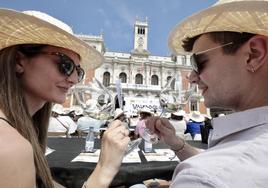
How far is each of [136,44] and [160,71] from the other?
9.15m

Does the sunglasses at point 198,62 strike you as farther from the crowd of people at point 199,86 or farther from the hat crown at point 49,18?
the hat crown at point 49,18

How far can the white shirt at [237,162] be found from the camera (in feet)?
1.08

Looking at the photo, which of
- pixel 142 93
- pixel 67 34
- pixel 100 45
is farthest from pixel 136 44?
pixel 67 34

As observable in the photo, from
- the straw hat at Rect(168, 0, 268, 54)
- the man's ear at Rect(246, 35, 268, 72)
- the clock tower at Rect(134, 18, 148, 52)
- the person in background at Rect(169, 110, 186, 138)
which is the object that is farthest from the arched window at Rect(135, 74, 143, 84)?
the man's ear at Rect(246, 35, 268, 72)

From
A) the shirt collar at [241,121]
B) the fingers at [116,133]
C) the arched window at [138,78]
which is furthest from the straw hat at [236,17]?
the arched window at [138,78]

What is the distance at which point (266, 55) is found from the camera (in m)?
0.48

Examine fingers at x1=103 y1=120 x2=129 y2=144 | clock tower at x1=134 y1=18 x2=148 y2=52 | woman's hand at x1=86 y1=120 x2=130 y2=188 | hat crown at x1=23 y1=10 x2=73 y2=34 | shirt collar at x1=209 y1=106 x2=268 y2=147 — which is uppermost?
clock tower at x1=134 y1=18 x2=148 y2=52

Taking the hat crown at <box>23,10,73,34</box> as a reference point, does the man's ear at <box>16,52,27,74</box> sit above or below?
below

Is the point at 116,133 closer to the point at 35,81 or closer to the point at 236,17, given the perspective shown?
the point at 35,81

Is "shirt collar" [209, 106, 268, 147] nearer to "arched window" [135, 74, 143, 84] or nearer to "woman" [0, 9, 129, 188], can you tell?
"woman" [0, 9, 129, 188]

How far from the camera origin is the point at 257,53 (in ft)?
1.60

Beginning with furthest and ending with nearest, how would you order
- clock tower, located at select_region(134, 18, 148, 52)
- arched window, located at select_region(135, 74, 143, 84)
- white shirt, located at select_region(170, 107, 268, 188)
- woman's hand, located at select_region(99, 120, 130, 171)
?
clock tower, located at select_region(134, 18, 148, 52) → arched window, located at select_region(135, 74, 143, 84) → woman's hand, located at select_region(99, 120, 130, 171) → white shirt, located at select_region(170, 107, 268, 188)

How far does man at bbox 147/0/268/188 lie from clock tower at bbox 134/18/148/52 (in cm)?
3270

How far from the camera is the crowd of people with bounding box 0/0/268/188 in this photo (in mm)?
363
